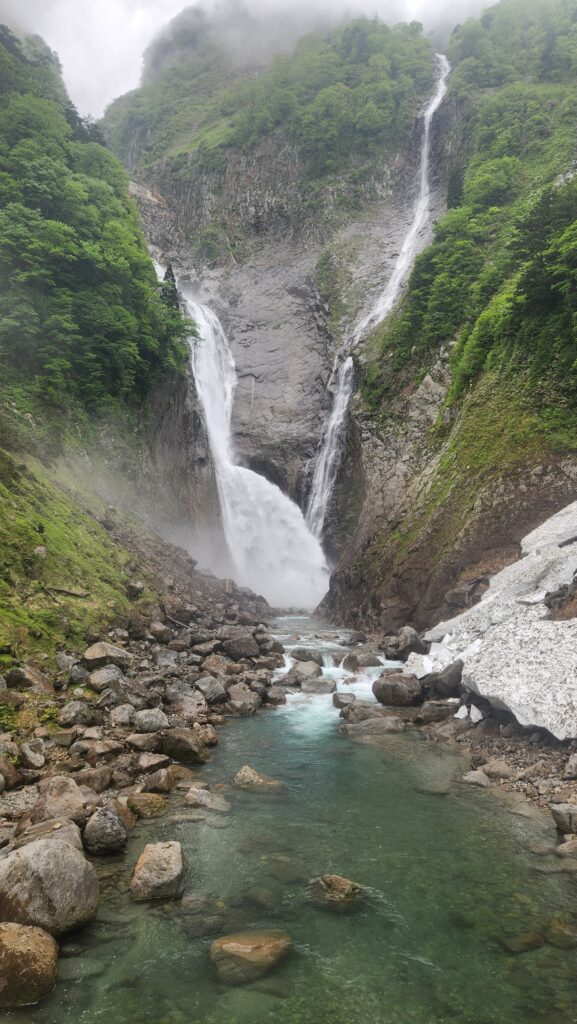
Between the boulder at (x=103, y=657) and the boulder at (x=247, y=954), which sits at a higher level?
the boulder at (x=103, y=657)

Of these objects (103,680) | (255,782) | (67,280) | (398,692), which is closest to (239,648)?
(398,692)

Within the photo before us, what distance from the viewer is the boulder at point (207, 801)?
7953 millimetres

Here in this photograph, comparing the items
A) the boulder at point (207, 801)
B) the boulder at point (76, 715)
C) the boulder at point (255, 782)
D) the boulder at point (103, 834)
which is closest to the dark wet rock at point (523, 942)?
the boulder at point (207, 801)

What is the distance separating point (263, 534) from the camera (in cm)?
3697

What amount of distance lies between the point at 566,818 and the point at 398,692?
6.23m

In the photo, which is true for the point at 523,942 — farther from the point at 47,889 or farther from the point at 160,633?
the point at 160,633

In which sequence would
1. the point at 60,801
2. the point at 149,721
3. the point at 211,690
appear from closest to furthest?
the point at 60,801 → the point at 149,721 → the point at 211,690

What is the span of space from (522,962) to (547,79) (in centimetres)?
6551

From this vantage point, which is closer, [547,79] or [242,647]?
[242,647]

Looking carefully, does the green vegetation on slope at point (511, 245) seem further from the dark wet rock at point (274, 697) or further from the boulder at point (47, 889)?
the boulder at point (47, 889)

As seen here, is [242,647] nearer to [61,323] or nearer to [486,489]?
[486,489]

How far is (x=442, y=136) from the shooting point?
55.8 m

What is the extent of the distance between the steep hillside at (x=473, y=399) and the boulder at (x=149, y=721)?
417 inches

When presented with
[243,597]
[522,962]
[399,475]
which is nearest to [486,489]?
[399,475]
